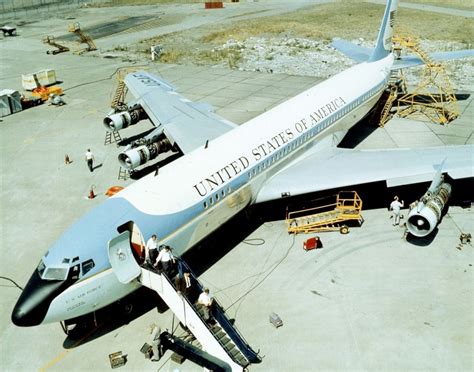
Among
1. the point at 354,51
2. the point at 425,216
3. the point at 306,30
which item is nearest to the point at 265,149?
the point at 425,216

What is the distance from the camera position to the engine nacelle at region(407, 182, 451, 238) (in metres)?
20.6

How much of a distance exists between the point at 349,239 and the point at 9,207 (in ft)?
67.0

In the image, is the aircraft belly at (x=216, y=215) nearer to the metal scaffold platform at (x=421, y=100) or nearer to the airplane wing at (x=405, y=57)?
the metal scaffold platform at (x=421, y=100)

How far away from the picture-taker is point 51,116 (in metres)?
41.7

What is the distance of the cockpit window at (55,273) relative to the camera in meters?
15.5

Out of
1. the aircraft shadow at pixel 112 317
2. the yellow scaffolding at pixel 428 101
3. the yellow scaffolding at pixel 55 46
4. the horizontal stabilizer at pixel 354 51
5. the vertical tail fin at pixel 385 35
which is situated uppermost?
the vertical tail fin at pixel 385 35

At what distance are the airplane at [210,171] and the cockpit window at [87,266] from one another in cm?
4

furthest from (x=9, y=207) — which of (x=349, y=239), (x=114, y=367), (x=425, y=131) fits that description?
(x=425, y=131)

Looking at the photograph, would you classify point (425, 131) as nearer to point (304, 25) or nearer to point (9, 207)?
point (9, 207)

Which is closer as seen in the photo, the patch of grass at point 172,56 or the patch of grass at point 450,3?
the patch of grass at point 172,56

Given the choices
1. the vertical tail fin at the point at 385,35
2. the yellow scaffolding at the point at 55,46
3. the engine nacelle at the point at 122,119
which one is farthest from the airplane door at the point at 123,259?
the yellow scaffolding at the point at 55,46

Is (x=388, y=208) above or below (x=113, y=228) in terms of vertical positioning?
below

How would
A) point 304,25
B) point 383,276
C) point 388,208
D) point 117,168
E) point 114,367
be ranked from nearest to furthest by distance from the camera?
point 114,367 → point 383,276 → point 388,208 → point 117,168 → point 304,25

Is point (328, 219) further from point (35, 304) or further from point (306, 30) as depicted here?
point (306, 30)
